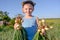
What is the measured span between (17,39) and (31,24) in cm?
17

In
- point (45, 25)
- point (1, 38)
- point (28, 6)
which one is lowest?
point (1, 38)

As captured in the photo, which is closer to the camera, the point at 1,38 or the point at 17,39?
the point at 17,39

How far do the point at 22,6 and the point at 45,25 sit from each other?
1.11 ft

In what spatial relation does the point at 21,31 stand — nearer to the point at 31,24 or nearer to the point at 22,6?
the point at 31,24

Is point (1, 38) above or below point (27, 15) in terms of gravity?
below

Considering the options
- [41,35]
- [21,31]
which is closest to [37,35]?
[41,35]

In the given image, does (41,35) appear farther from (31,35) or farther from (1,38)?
(1,38)

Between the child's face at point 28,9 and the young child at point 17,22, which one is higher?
the child's face at point 28,9

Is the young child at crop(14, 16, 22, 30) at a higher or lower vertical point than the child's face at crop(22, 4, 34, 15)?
lower

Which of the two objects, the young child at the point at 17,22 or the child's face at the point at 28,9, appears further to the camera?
the child's face at the point at 28,9

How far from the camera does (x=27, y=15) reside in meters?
1.70

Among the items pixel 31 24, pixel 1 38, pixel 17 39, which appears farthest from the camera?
pixel 1 38

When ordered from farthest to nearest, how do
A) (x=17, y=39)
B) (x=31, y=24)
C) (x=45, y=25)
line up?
(x=31, y=24) < (x=17, y=39) < (x=45, y=25)

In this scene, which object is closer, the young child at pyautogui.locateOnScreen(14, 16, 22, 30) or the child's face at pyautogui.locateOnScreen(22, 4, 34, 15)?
the young child at pyautogui.locateOnScreen(14, 16, 22, 30)
